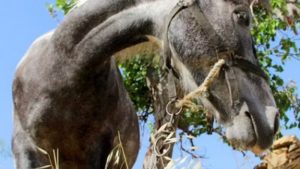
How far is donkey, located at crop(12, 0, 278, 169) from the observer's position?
10.1 ft

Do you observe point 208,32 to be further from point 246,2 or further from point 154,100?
point 154,100

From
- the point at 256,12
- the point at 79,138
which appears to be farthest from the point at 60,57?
the point at 256,12

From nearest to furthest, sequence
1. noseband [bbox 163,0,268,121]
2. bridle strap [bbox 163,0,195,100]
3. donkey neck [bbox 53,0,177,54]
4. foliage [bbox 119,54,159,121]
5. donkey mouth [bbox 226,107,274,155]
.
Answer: donkey mouth [bbox 226,107,274,155], noseband [bbox 163,0,268,121], bridle strap [bbox 163,0,195,100], donkey neck [bbox 53,0,177,54], foliage [bbox 119,54,159,121]

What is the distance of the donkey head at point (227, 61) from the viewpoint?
3.00m

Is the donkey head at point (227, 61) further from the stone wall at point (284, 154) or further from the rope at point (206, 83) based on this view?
the stone wall at point (284, 154)

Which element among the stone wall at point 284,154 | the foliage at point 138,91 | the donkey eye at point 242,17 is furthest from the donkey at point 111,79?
the foliage at point 138,91

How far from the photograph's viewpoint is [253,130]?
116 inches

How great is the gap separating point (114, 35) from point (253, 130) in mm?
991

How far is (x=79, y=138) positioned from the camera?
3.82m

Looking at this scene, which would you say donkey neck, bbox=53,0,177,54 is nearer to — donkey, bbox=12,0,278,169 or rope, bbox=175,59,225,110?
donkey, bbox=12,0,278,169

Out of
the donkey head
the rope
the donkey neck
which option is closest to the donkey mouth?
the donkey head

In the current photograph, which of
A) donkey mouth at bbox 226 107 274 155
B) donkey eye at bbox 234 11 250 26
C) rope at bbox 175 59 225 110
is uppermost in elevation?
donkey eye at bbox 234 11 250 26

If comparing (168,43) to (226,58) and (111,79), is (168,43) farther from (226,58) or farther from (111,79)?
(111,79)

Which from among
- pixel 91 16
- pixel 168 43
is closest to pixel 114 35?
pixel 91 16
